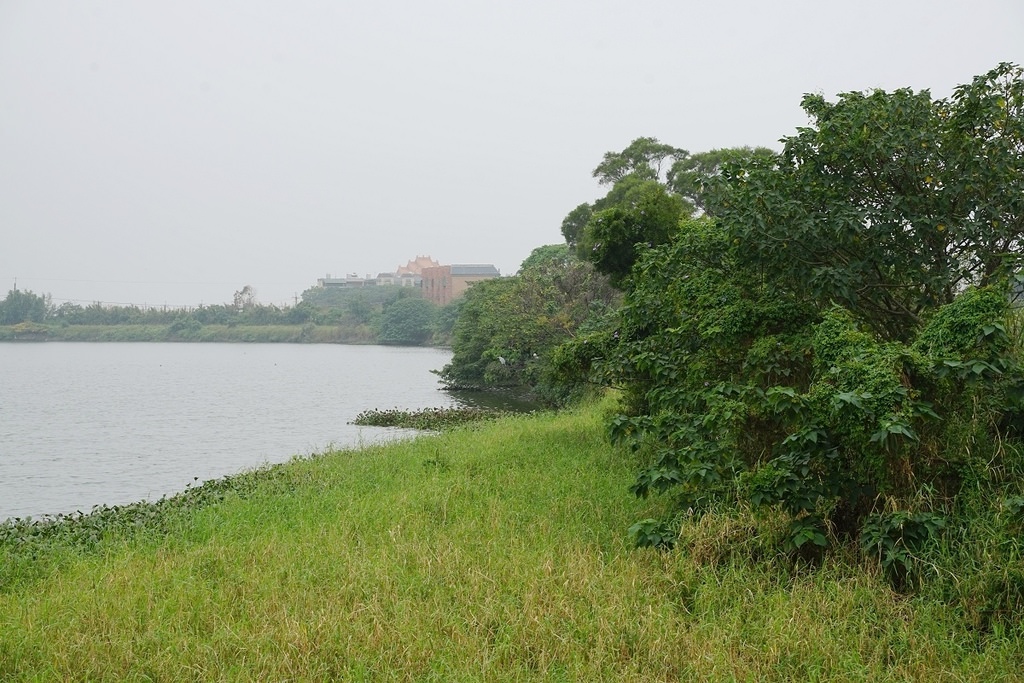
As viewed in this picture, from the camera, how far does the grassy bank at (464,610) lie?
14.5ft

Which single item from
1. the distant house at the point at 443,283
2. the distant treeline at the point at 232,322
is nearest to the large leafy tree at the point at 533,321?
the distant treeline at the point at 232,322

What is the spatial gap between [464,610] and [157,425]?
1984cm

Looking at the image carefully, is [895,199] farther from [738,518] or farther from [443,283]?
[443,283]

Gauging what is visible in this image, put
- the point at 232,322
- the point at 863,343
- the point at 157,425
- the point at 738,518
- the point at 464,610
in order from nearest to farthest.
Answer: the point at 464,610, the point at 863,343, the point at 738,518, the point at 157,425, the point at 232,322

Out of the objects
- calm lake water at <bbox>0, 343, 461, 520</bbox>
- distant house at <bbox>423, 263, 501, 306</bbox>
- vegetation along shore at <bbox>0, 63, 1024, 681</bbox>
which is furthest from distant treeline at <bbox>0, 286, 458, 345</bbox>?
vegetation along shore at <bbox>0, 63, 1024, 681</bbox>

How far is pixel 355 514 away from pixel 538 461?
3439 mm

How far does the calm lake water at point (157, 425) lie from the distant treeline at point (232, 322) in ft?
176

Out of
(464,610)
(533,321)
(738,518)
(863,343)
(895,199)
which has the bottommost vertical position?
(464,610)

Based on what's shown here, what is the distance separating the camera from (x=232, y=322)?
114m

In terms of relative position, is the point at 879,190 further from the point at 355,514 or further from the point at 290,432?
the point at 290,432

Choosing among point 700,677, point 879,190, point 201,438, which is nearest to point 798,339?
point 879,190

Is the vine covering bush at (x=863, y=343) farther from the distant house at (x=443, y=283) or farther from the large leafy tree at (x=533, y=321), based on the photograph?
the distant house at (x=443, y=283)

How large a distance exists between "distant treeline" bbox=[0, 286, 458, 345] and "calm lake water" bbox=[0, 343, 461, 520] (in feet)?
176

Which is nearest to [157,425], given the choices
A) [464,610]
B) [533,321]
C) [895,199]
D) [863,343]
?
[533,321]
